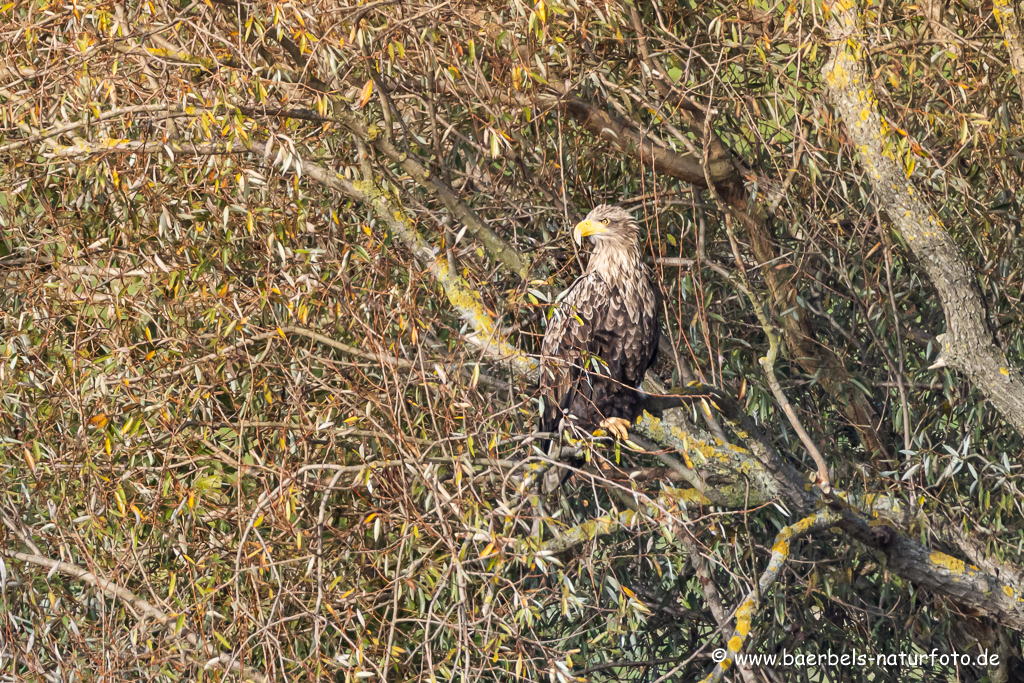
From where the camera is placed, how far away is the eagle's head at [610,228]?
357 centimetres

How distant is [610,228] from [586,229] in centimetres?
19

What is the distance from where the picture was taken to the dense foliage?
2.66m

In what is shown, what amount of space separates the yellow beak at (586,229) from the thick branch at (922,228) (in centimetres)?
94

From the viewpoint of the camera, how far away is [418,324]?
108 inches

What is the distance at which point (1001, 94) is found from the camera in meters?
3.54

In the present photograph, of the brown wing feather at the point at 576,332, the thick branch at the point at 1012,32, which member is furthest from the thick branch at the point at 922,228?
the brown wing feather at the point at 576,332

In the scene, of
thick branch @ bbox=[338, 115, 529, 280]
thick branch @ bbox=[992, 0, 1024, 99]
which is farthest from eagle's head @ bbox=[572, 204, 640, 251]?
thick branch @ bbox=[992, 0, 1024, 99]

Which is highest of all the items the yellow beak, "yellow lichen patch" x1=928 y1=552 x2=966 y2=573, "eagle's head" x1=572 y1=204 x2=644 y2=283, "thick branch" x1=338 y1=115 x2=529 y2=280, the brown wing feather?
"thick branch" x1=338 y1=115 x2=529 y2=280

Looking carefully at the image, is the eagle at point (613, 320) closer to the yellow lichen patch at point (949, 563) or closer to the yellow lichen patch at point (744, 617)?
the yellow lichen patch at point (744, 617)

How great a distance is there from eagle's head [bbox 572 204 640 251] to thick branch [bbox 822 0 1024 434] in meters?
0.92

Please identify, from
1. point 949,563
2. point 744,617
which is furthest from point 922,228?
point 744,617

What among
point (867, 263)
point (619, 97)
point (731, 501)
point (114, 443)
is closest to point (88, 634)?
point (114, 443)

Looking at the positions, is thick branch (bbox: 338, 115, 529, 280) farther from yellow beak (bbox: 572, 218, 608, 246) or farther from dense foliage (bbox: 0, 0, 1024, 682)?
yellow beak (bbox: 572, 218, 608, 246)

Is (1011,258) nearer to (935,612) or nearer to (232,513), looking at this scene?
(935,612)
